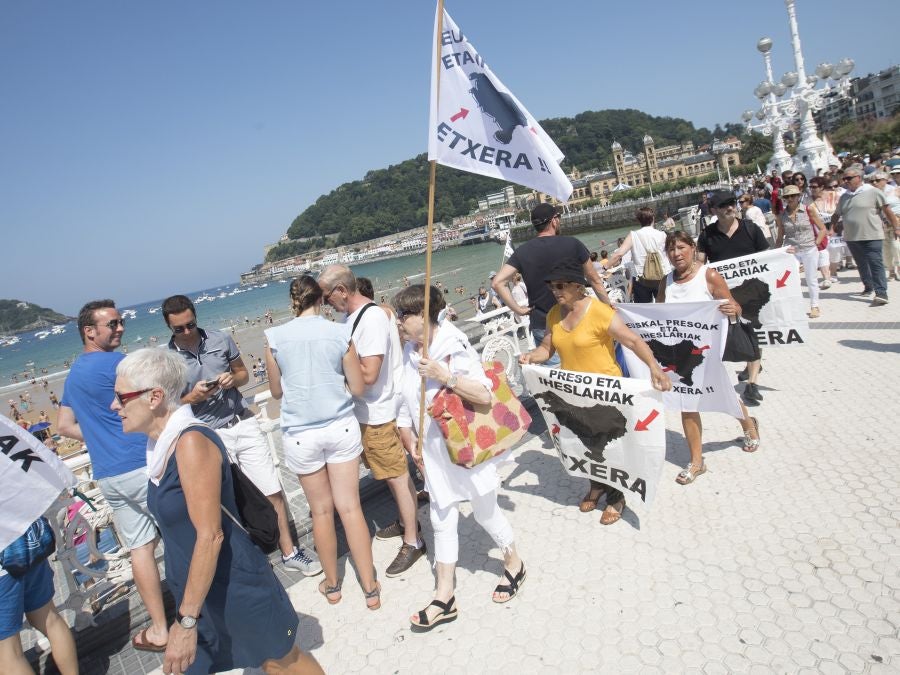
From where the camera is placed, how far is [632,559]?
11.2 ft

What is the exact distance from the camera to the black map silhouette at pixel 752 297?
5.18 metres

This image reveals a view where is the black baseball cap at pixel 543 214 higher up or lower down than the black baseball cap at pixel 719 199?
higher up

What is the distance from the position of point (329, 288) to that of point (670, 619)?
112 inches

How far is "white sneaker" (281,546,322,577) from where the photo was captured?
4062 millimetres

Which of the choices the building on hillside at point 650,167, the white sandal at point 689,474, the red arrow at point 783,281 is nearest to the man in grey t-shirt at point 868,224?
the red arrow at point 783,281

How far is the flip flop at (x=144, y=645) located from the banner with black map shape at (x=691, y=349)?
4133 millimetres

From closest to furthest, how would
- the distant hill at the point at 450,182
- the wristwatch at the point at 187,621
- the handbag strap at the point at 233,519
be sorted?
the wristwatch at the point at 187,621 → the handbag strap at the point at 233,519 → the distant hill at the point at 450,182

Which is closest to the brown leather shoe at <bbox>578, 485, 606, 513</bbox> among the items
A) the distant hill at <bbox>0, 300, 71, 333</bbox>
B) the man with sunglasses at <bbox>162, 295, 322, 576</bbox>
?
the man with sunglasses at <bbox>162, 295, 322, 576</bbox>

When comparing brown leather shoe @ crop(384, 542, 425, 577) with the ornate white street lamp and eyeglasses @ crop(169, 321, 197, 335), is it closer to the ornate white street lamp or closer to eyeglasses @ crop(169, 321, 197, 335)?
eyeglasses @ crop(169, 321, 197, 335)

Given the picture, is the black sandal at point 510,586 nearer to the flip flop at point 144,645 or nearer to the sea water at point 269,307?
the flip flop at point 144,645

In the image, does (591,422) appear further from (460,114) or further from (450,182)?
(450,182)

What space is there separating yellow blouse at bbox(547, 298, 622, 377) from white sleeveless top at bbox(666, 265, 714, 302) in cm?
108

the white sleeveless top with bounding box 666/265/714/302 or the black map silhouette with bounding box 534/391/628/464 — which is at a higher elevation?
the white sleeveless top with bounding box 666/265/714/302

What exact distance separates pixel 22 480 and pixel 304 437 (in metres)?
1.40
